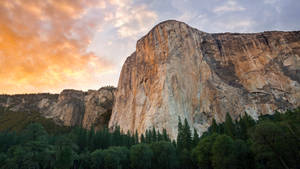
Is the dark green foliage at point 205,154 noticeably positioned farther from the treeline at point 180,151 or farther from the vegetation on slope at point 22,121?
the vegetation on slope at point 22,121

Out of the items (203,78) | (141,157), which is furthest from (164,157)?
(203,78)

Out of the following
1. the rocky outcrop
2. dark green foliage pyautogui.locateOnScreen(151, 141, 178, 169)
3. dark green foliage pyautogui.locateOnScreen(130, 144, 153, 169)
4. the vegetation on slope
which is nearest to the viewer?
dark green foliage pyautogui.locateOnScreen(130, 144, 153, 169)

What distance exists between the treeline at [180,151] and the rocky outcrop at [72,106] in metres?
49.5

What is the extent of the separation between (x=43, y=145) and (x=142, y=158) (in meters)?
17.9

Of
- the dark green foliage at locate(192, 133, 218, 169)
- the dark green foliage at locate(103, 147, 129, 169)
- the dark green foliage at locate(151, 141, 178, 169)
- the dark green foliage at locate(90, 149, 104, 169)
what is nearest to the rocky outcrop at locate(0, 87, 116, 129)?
the dark green foliage at locate(103, 147, 129, 169)

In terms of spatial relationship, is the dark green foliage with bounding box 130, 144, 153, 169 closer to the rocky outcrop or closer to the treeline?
the treeline

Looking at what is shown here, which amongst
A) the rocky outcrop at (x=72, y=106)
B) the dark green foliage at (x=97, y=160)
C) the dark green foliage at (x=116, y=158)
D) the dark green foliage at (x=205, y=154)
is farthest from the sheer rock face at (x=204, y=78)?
the dark green foliage at (x=97, y=160)

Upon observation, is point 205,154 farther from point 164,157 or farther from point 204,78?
point 204,78

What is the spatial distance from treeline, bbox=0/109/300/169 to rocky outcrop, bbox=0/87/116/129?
4950cm

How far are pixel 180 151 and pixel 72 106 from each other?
82.6m

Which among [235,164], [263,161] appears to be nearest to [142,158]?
[235,164]

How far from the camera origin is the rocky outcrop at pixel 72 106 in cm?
10306

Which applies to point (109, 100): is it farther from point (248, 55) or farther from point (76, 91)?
point (248, 55)

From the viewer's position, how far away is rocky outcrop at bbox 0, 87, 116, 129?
338 ft
